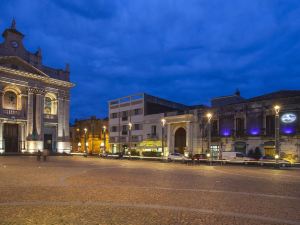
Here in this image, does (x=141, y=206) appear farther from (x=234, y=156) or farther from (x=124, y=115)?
(x=124, y=115)

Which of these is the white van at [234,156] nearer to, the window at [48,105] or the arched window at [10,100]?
the window at [48,105]

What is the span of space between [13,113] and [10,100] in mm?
2830

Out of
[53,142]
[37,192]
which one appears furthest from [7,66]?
[37,192]

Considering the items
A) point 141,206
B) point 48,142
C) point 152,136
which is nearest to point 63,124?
point 48,142

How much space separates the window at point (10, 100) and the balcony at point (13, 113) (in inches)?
48.1

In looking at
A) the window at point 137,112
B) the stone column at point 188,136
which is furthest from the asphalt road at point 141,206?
the window at point 137,112

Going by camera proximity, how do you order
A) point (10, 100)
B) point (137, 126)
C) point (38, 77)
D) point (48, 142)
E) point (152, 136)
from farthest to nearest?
point (137, 126) < point (152, 136) < point (48, 142) < point (38, 77) < point (10, 100)

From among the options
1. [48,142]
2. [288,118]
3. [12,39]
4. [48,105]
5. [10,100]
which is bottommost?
[48,142]

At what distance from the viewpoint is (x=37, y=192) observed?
12.0m

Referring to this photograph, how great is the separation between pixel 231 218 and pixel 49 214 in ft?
16.8

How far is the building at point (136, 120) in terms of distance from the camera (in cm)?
6287

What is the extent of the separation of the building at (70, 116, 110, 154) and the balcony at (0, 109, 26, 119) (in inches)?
1234

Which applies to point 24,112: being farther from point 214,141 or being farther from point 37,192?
point 37,192

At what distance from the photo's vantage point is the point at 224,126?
5088 cm
